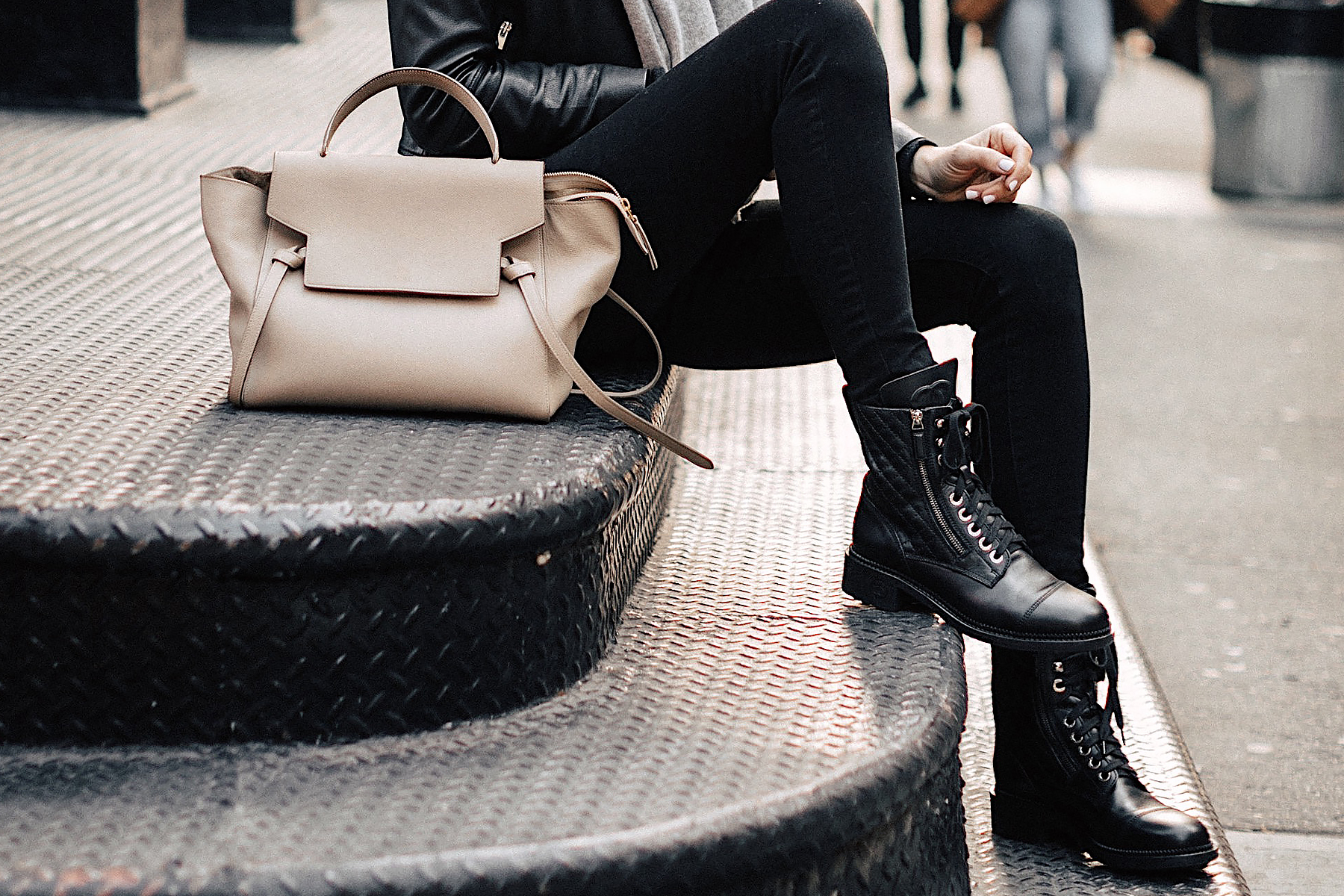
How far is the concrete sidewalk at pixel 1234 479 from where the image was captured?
230cm

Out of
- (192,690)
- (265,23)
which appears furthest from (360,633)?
(265,23)

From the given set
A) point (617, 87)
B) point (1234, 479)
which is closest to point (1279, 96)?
point (1234, 479)

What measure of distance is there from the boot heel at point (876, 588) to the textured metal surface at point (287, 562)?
0.28 m

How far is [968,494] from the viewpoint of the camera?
1.63 m

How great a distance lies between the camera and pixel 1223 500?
134 inches

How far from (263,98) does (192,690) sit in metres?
3.64

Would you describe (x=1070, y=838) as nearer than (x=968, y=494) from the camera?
No

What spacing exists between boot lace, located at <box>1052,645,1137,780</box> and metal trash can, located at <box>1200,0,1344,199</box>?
557 centimetres

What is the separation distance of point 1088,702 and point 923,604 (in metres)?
→ 0.24

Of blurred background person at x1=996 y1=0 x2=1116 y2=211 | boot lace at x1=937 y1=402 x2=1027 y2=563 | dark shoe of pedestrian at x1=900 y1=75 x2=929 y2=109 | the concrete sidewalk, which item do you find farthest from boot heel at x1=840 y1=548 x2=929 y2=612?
dark shoe of pedestrian at x1=900 y1=75 x2=929 y2=109

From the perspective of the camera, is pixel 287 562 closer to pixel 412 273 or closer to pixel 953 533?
pixel 412 273

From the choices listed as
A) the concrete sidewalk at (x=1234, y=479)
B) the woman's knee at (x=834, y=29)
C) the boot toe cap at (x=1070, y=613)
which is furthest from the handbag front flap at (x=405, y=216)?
the concrete sidewalk at (x=1234, y=479)

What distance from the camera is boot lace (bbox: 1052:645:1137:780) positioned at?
169 centimetres

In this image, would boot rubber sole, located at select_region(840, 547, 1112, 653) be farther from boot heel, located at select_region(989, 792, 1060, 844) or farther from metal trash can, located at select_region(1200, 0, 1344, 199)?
metal trash can, located at select_region(1200, 0, 1344, 199)
